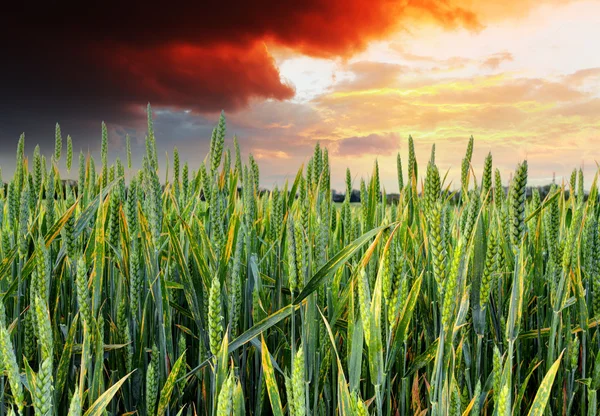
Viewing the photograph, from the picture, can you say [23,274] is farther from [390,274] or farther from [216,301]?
[390,274]

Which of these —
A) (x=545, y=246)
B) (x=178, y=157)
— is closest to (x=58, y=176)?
(x=178, y=157)

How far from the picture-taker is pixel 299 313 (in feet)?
4.31

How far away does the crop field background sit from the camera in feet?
2.95

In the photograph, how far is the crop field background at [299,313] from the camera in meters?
0.90

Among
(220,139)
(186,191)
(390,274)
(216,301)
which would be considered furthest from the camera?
(186,191)

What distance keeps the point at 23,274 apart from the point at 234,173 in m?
1.18

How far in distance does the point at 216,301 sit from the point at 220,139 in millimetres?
843

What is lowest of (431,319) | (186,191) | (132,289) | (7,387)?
(7,387)

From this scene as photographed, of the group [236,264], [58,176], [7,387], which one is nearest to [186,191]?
[58,176]

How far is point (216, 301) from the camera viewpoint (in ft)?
2.74

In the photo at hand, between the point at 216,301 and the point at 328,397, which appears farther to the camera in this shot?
the point at 328,397

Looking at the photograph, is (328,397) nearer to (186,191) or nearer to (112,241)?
(112,241)

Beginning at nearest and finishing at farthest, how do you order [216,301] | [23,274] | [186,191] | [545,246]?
1. [216,301]
2. [23,274]
3. [545,246]
4. [186,191]

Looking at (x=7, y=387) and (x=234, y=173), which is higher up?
(x=234, y=173)
